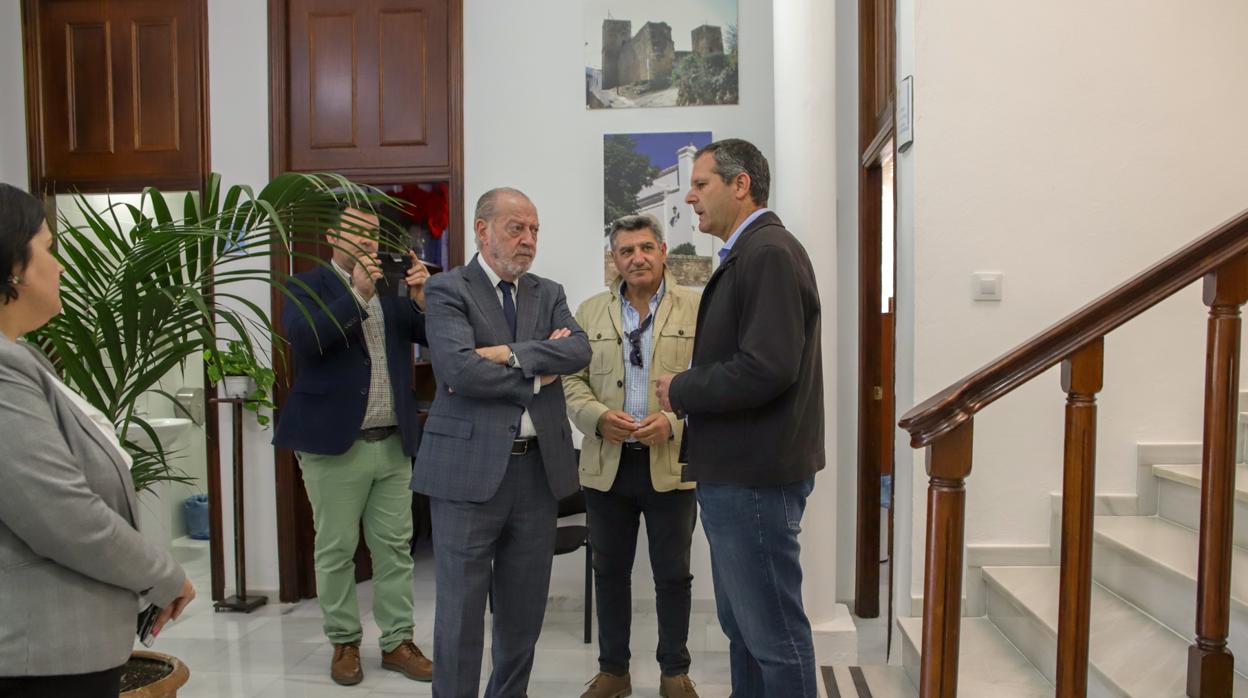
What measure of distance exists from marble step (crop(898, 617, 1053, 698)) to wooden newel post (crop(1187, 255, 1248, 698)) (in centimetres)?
55

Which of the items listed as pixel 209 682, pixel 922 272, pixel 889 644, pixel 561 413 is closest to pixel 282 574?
pixel 209 682

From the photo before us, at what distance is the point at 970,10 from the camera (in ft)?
8.87

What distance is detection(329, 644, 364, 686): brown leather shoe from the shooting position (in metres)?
3.07

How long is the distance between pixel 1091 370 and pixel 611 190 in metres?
2.66

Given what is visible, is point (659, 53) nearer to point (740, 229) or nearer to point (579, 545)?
point (740, 229)

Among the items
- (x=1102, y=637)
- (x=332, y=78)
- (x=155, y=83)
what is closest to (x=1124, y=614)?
(x=1102, y=637)

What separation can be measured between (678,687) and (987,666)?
989 mm

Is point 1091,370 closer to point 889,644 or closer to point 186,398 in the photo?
point 889,644

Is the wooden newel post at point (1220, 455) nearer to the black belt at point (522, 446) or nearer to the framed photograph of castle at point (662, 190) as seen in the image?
the black belt at point (522, 446)

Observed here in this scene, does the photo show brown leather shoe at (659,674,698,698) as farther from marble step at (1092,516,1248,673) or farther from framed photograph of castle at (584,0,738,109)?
framed photograph of castle at (584,0,738,109)

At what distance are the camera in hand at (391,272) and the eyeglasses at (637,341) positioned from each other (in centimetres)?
89

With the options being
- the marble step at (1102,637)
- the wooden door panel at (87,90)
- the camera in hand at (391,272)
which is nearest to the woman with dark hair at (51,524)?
the camera in hand at (391,272)

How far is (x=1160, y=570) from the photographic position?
2.03m

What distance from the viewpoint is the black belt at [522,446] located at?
7.84ft
